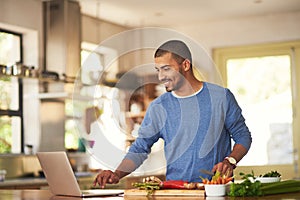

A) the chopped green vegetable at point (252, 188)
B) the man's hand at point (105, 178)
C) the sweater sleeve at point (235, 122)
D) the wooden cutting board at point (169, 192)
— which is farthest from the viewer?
the sweater sleeve at point (235, 122)

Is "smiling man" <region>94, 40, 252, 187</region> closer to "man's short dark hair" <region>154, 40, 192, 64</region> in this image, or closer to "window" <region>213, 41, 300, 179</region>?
"man's short dark hair" <region>154, 40, 192, 64</region>

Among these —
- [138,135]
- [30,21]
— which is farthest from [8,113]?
[138,135]

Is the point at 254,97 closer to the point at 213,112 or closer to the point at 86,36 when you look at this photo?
the point at 86,36

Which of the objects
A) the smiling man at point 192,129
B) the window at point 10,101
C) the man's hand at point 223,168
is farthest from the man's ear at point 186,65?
the window at point 10,101

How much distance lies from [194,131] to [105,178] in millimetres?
542

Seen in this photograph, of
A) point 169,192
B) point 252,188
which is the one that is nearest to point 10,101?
point 169,192

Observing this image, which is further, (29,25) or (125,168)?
(29,25)

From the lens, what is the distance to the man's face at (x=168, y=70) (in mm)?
2789

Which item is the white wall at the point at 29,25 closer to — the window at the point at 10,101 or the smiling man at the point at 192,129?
the window at the point at 10,101

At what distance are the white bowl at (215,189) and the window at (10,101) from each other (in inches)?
163

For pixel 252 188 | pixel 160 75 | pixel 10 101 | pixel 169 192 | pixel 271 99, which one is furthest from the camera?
pixel 271 99

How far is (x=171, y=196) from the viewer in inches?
100.0

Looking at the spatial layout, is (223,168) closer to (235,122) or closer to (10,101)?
(235,122)

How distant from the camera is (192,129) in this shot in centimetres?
301
